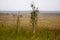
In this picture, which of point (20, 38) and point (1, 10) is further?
point (1, 10)

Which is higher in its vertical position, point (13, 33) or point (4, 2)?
point (4, 2)

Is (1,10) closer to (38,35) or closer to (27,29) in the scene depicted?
(27,29)

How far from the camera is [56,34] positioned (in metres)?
4.89

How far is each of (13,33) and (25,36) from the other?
35 centimetres

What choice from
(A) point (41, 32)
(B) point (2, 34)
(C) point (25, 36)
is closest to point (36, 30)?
(A) point (41, 32)

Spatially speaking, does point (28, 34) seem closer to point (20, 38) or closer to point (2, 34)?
point (20, 38)

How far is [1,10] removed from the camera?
7.98 metres

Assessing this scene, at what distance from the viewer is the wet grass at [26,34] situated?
461 cm

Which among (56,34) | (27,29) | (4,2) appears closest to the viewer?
(56,34)

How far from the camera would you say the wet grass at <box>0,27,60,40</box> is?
461 cm

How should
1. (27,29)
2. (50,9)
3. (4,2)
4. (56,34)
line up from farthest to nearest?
(50,9), (4,2), (27,29), (56,34)

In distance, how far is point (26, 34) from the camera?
480cm

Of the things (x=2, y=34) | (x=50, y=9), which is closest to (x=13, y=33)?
(x=2, y=34)

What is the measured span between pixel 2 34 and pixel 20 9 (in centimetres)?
325
